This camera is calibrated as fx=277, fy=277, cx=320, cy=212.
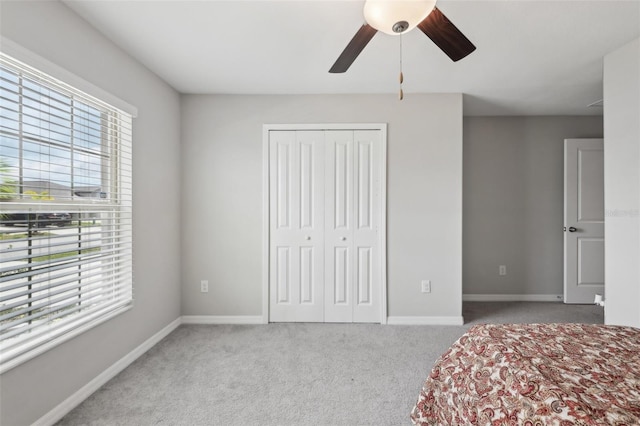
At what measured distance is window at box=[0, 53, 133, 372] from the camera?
141cm

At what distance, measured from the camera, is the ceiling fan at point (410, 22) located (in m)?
1.18

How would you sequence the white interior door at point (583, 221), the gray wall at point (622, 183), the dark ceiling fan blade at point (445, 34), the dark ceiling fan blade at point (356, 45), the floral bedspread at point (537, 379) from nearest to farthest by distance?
the floral bedspread at point (537, 379) → the dark ceiling fan blade at point (445, 34) → the dark ceiling fan blade at point (356, 45) → the gray wall at point (622, 183) → the white interior door at point (583, 221)

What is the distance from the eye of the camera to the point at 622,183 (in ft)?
6.98

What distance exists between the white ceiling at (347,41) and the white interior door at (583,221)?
2.65ft

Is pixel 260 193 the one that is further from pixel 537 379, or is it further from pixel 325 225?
pixel 537 379

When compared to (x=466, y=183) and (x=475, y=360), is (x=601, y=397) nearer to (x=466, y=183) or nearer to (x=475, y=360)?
(x=475, y=360)

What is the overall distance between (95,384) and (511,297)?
4413 millimetres

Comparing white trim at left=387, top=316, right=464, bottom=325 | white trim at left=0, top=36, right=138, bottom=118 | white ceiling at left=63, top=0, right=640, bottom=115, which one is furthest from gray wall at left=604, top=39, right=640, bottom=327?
white trim at left=0, top=36, right=138, bottom=118

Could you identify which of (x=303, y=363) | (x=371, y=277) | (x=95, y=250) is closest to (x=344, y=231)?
(x=371, y=277)

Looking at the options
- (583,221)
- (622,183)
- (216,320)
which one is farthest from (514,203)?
(216,320)

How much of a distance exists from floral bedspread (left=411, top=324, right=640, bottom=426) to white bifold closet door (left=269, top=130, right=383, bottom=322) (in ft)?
5.15

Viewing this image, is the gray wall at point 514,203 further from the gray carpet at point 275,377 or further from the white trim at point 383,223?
the white trim at point 383,223

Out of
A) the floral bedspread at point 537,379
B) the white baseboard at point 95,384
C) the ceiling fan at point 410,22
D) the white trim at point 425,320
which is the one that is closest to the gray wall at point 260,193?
the white trim at point 425,320

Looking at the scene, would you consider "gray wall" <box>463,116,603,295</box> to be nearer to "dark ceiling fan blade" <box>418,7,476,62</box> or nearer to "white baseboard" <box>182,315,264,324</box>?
"dark ceiling fan blade" <box>418,7,476,62</box>
